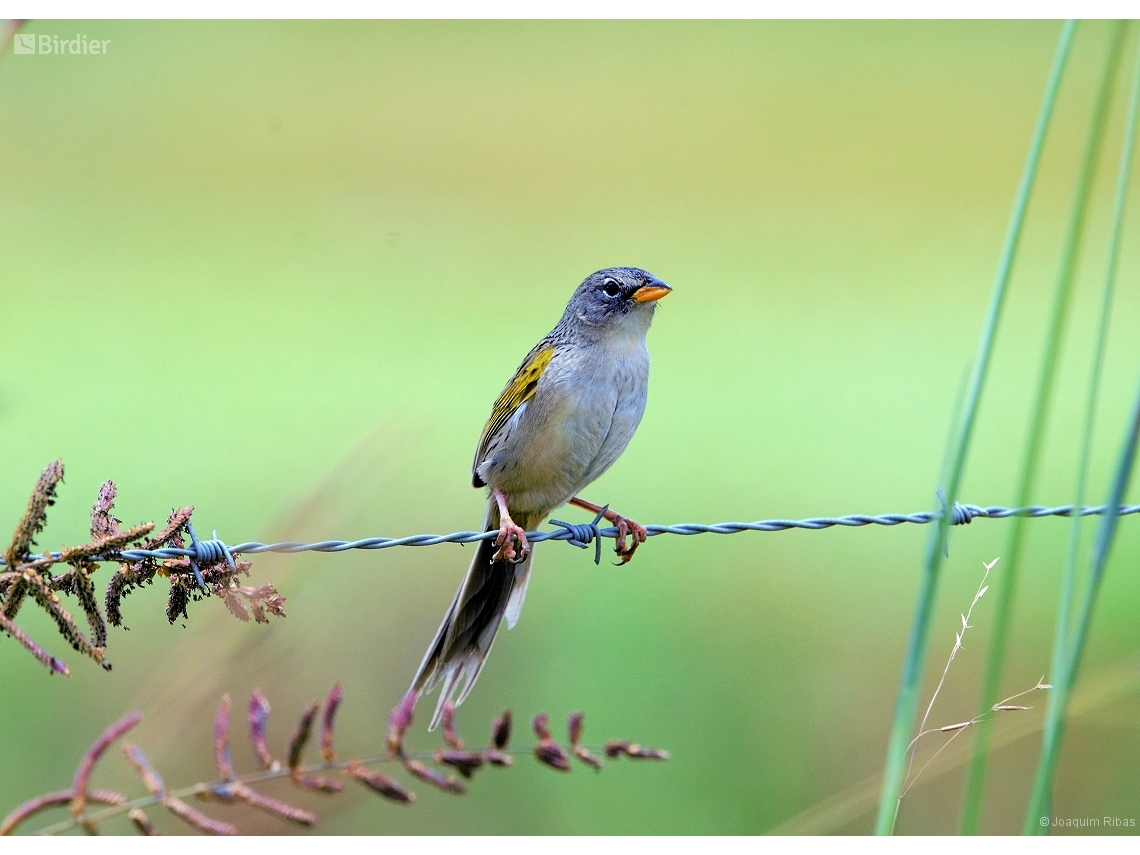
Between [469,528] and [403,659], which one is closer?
[403,659]

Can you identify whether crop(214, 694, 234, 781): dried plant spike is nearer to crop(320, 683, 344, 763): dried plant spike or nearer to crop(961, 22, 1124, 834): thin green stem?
crop(320, 683, 344, 763): dried plant spike

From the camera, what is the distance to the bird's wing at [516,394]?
4.21m

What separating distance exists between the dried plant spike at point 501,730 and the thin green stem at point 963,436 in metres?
0.70

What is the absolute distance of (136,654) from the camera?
602 centimetres

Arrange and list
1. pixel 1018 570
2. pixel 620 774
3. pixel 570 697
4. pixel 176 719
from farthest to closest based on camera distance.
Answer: pixel 570 697, pixel 620 774, pixel 176 719, pixel 1018 570

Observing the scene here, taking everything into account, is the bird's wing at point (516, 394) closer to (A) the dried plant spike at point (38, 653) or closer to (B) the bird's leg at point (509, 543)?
(B) the bird's leg at point (509, 543)

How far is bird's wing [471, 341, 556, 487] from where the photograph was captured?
4207 mm

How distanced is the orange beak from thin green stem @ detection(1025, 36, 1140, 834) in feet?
8.35

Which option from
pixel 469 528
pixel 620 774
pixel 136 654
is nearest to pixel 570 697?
pixel 620 774

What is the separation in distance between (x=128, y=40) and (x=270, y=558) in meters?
4.03

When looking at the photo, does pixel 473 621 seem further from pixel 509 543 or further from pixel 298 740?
pixel 298 740

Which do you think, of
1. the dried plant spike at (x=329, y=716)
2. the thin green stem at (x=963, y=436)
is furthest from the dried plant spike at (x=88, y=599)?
the thin green stem at (x=963, y=436)

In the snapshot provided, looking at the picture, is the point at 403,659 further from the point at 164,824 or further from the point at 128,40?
the point at 128,40

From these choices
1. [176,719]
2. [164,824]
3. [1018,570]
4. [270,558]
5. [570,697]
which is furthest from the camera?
[570,697]
